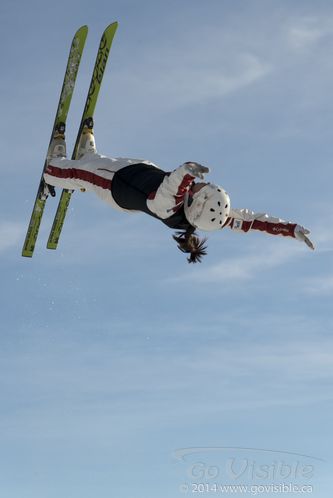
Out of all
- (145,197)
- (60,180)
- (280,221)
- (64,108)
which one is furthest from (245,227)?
(64,108)

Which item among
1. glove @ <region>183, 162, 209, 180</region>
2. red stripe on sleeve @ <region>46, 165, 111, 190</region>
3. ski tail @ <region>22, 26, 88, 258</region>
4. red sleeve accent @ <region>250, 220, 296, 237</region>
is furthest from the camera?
ski tail @ <region>22, 26, 88, 258</region>

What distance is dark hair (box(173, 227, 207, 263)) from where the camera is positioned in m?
15.4

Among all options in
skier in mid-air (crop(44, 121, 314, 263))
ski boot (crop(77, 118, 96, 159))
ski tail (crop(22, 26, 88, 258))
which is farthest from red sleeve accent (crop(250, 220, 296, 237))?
ski tail (crop(22, 26, 88, 258))

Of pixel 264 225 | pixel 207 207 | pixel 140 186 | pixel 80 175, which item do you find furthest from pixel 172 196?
pixel 80 175

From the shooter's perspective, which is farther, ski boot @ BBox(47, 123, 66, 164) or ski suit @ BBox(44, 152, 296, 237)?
ski boot @ BBox(47, 123, 66, 164)

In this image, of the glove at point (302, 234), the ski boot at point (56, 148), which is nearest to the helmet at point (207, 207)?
the glove at point (302, 234)

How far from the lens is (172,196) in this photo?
14469mm

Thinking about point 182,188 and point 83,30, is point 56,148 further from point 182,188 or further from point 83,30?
point 182,188

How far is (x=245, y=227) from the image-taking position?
16.4 meters

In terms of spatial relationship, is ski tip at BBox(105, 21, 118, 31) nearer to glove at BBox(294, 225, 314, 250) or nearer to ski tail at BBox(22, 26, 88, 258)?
ski tail at BBox(22, 26, 88, 258)

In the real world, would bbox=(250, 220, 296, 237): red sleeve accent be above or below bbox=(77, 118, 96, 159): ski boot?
below

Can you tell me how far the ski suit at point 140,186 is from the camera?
14.5 metres

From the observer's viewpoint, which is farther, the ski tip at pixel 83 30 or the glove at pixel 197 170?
the ski tip at pixel 83 30

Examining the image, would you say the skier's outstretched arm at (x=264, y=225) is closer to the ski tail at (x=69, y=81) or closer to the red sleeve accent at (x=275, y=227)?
the red sleeve accent at (x=275, y=227)
